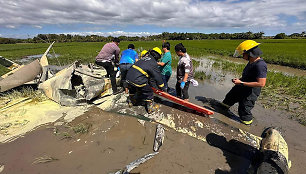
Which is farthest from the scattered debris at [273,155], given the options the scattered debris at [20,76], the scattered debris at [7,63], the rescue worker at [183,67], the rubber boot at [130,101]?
the scattered debris at [7,63]

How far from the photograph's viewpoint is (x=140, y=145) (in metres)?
2.66

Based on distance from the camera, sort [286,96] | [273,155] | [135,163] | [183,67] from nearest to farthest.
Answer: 1. [273,155]
2. [135,163]
3. [183,67]
4. [286,96]

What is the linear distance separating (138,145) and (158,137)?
0.40 m

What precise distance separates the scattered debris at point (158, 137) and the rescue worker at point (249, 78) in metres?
1.85

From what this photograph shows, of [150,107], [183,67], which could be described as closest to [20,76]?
[150,107]

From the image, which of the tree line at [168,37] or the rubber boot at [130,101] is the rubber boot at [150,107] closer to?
the rubber boot at [130,101]

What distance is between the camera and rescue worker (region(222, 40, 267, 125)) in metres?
2.84

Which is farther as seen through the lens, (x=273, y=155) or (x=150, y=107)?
(x=150, y=107)

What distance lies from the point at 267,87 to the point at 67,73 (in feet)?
23.5

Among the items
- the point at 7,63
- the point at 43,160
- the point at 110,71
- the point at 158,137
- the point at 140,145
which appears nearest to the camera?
the point at 43,160

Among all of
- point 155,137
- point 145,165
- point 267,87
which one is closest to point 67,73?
point 155,137

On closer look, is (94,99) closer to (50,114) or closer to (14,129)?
(50,114)

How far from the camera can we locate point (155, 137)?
2818 millimetres

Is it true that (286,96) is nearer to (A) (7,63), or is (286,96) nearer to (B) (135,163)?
(B) (135,163)
